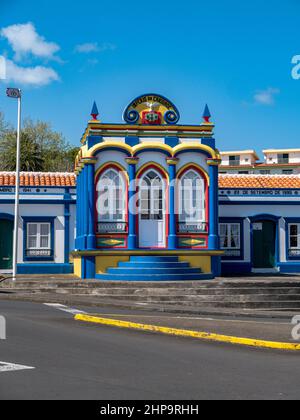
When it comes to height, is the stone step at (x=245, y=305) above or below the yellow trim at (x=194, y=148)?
below

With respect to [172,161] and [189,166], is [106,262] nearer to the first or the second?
[172,161]

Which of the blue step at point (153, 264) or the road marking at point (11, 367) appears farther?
the blue step at point (153, 264)

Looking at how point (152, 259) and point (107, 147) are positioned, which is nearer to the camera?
point (152, 259)

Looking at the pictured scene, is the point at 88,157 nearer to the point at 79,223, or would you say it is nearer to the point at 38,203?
the point at 79,223

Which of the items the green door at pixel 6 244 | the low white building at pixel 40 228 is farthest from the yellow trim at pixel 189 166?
the green door at pixel 6 244

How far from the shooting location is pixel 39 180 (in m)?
27.3

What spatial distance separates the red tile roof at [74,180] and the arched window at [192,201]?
5.01m

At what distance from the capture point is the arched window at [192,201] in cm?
2273

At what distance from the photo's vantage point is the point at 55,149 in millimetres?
56875

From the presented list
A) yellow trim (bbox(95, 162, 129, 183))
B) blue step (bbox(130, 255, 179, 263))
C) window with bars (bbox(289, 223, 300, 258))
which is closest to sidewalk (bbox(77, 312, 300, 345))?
blue step (bbox(130, 255, 179, 263))

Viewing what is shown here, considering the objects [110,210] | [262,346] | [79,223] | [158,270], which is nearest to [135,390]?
[262,346]

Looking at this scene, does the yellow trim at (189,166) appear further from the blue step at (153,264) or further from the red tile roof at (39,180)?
the red tile roof at (39,180)

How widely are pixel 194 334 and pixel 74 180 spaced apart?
16708 mm

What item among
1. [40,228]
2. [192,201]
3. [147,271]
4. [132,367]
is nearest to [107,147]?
[192,201]
